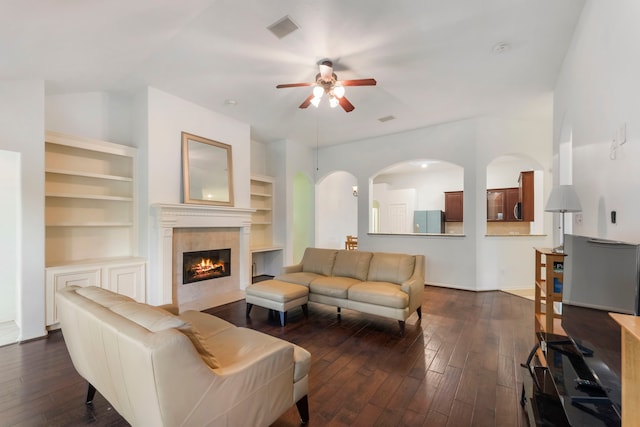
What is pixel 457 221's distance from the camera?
7617mm

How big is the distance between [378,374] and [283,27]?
10.7 ft

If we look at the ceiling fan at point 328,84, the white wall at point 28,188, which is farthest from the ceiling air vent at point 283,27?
the white wall at point 28,188

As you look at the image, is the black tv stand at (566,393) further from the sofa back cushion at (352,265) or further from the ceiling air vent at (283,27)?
the ceiling air vent at (283,27)

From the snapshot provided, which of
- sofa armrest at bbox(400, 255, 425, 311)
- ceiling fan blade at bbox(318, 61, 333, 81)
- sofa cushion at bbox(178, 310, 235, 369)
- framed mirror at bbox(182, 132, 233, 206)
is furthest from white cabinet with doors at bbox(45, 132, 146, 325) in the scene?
sofa armrest at bbox(400, 255, 425, 311)

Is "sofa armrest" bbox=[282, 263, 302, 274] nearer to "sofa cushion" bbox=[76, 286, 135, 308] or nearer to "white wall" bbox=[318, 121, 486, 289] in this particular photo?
"white wall" bbox=[318, 121, 486, 289]

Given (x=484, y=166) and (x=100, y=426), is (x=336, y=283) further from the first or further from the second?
(x=484, y=166)

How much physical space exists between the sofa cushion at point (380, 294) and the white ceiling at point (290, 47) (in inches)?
105

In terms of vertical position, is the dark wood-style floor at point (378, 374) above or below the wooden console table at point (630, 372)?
below

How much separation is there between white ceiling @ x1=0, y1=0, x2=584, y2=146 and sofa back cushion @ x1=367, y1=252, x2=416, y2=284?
2.38 meters

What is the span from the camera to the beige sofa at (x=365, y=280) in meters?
3.17

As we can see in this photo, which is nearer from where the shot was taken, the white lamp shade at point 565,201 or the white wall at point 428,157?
the white lamp shade at point 565,201

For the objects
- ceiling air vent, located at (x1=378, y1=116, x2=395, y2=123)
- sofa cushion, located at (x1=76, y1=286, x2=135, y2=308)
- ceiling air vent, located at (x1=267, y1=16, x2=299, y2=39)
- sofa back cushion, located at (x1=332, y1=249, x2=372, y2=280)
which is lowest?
sofa back cushion, located at (x1=332, y1=249, x2=372, y2=280)

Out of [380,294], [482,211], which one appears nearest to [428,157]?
[482,211]

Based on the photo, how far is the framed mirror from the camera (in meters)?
4.21
